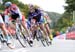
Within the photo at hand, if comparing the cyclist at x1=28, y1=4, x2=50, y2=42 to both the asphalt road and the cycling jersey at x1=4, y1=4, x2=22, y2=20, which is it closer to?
the asphalt road

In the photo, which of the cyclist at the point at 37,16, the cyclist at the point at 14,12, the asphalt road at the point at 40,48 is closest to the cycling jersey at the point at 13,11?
the cyclist at the point at 14,12

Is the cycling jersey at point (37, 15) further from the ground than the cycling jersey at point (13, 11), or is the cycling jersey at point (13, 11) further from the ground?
the cycling jersey at point (13, 11)

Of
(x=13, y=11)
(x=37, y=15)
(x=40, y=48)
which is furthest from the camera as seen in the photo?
(x=37, y=15)

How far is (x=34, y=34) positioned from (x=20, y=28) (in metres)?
2.12

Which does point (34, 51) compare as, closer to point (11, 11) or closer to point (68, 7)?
point (11, 11)

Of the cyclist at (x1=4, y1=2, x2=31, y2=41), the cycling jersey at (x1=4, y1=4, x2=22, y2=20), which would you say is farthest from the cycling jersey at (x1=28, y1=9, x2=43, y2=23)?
the cycling jersey at (x1=4, y1=4, x2=22, y2=20)

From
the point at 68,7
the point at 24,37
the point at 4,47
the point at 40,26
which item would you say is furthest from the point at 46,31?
the point at 68,7

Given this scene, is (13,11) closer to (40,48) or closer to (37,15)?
(40,48)

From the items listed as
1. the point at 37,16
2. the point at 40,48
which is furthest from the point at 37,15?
the point at 40,48

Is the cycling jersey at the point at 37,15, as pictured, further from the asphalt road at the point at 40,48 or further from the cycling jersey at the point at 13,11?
the cycling jersey at the point at 13,11

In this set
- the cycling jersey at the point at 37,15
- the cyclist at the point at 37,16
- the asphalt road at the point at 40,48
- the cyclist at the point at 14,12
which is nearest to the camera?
the asphalt road at the point at 40,48

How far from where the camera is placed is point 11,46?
14.0 meters

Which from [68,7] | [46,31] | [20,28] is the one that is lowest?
[68,7]

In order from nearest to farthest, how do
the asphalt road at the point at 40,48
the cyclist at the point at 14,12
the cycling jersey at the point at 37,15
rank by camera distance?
the asphalt road at the point at 40,48 < the cyclist at the point at 14,12 < the cycling jersey at the point at 37,15
